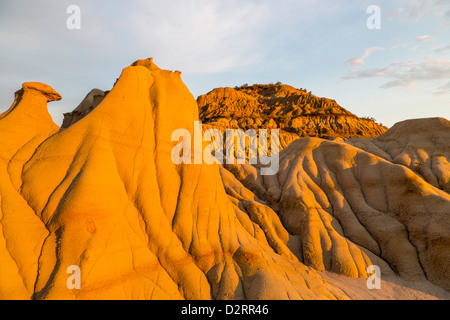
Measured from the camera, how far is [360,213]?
19219 mm

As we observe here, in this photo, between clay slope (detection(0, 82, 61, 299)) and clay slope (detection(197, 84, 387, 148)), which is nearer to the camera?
clay slope (detection(0, 82, 61, 299))

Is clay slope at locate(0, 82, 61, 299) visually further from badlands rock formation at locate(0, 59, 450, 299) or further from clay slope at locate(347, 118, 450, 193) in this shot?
clay slope at locate(347, 118, 450, 193)

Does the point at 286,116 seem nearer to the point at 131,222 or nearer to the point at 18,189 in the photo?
the point at 131,222

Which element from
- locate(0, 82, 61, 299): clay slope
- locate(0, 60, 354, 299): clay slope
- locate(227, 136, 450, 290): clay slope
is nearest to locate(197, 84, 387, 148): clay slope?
locate(227, 136, 450, 290): clay slope

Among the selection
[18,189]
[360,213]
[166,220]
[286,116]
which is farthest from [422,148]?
[286,116]

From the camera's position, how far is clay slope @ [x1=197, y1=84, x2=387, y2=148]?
53500mm

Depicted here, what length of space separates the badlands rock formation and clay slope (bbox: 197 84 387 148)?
30588 mm

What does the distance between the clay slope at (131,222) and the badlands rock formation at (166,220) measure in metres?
0.06

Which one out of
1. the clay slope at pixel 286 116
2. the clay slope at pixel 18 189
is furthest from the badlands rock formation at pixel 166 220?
the clay slope at pixel 286 116

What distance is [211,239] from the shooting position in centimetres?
1366

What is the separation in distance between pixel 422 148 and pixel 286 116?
118 ft

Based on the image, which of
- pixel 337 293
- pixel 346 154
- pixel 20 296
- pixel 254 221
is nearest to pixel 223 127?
pixel 346 154
